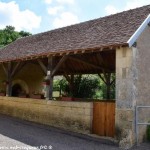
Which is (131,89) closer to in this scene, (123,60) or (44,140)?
(123,60)

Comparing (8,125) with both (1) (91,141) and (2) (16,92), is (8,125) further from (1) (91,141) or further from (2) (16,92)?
(2) (16,92)

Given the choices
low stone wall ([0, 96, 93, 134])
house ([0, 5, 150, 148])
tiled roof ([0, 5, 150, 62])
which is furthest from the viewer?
low stone wall ([0, 96, 93, 134])

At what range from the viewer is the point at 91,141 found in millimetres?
8312

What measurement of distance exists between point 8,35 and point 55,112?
2624 centimetres

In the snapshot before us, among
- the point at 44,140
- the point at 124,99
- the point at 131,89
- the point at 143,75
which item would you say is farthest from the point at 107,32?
the point at 44,140

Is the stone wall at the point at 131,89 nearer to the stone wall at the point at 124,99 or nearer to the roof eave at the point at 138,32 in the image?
the stone wall at the point at 124,99

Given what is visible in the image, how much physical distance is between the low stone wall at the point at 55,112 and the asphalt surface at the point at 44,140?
41 centimetres

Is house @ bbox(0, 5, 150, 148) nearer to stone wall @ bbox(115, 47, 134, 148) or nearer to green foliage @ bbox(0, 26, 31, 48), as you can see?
stone wall @ bbox(115, 47, 134, 148)

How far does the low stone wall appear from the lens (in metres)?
9.47

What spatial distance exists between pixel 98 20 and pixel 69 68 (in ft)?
16.4

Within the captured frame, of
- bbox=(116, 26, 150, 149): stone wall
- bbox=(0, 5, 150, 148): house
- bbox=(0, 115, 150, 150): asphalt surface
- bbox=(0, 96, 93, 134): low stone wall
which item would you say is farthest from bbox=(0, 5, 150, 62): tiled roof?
bbox=(0, 115, 150, 150): asphalt surface

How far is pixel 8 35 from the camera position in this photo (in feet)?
116

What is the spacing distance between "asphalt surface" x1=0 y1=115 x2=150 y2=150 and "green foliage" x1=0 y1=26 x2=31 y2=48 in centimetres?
2482

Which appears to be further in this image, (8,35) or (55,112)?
(8,35)
